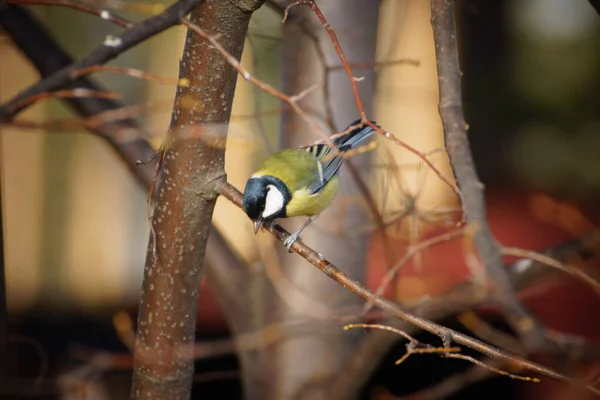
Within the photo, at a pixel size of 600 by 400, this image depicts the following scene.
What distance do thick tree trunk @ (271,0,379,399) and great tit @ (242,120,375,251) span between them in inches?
2.2

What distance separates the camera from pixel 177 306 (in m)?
1.36

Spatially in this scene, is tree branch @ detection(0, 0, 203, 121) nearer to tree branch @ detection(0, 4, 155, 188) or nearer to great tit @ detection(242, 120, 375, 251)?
tree branch @ detection(0, 4, 155, 188)

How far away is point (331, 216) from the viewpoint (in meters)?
2.21

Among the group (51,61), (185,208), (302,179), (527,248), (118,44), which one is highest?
(51,61)

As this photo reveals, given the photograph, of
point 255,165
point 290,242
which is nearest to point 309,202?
point 290,242

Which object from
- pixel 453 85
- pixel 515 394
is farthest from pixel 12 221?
pixel 453 85

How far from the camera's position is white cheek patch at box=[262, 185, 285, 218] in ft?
6.11

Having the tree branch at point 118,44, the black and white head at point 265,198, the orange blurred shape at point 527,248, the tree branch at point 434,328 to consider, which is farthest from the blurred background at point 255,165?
the tree branch at point 434,328

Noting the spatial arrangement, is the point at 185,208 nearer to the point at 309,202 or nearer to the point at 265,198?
the point at 265,198

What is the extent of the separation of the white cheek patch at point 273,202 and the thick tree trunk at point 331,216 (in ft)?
0.61

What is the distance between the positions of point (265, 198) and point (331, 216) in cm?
41

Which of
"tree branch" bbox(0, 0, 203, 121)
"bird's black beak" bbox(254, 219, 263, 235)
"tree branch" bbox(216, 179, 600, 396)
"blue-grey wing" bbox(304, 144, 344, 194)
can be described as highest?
"tree branch" bbox(0, 0, 203, 121)

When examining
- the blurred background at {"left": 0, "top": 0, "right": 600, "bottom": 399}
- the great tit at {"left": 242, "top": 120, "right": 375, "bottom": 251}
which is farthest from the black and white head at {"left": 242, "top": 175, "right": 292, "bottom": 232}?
the blurred background at {"left": 0, "top": 0, "right": 600, "bottom": 399}

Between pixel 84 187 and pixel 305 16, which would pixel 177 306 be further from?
pixel 84 187
